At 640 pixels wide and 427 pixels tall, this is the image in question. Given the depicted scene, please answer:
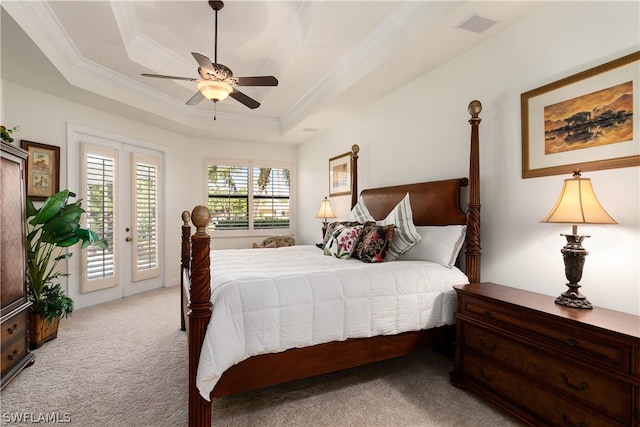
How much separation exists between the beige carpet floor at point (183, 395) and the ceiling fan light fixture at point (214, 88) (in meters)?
2.26

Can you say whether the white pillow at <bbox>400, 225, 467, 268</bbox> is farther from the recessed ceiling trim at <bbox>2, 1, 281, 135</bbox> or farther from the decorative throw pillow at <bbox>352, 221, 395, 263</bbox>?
the recessed ceiling trim at <bbox>2, 1, 281, 135</bbox>

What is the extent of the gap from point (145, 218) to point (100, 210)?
28.2 inches

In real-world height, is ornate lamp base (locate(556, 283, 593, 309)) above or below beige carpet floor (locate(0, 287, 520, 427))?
above

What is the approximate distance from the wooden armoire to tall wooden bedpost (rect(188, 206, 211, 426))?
152 cm

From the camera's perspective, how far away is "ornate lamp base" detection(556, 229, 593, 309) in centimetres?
174

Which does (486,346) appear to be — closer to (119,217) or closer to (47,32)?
(47,32)

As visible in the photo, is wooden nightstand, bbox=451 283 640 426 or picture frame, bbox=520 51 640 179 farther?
picture frame, bbox=520 51 640 179

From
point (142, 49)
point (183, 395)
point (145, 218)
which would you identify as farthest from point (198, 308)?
point (145, 218)

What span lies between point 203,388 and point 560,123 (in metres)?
2.68

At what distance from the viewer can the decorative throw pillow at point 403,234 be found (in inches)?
106

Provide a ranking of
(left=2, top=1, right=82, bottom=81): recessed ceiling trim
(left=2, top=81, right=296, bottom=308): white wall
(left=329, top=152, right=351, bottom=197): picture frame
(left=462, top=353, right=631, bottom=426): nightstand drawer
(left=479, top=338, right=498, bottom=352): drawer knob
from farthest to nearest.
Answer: (left=329, top=152, right=351, bottom=197): picture frame, (left=2, top=81, right=296, bottom=308): white wall, (left=2, top=1, right=82, bottom=81): recessed ceiling trim, (left=479, top=338, right=498, bottom=352): drawer knob, (left=462, top=353, right=631, bottom=426): nightstand drawer

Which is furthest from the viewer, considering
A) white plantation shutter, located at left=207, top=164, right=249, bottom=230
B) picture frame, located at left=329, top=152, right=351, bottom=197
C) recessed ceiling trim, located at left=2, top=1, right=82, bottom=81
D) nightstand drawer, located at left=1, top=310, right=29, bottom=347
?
white plantation shutter, located at left=207, top=164, right=249, bottom=230

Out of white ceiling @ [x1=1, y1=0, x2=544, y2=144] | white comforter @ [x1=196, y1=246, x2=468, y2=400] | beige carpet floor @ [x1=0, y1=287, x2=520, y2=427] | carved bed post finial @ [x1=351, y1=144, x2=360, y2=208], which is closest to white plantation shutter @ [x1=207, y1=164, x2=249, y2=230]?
white ceiling @ [x1=1, y1=0, x2=544, y2=144]

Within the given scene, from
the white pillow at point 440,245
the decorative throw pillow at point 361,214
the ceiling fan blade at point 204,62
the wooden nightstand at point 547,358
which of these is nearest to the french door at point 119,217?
the ceiling fan blade at point 204,62
